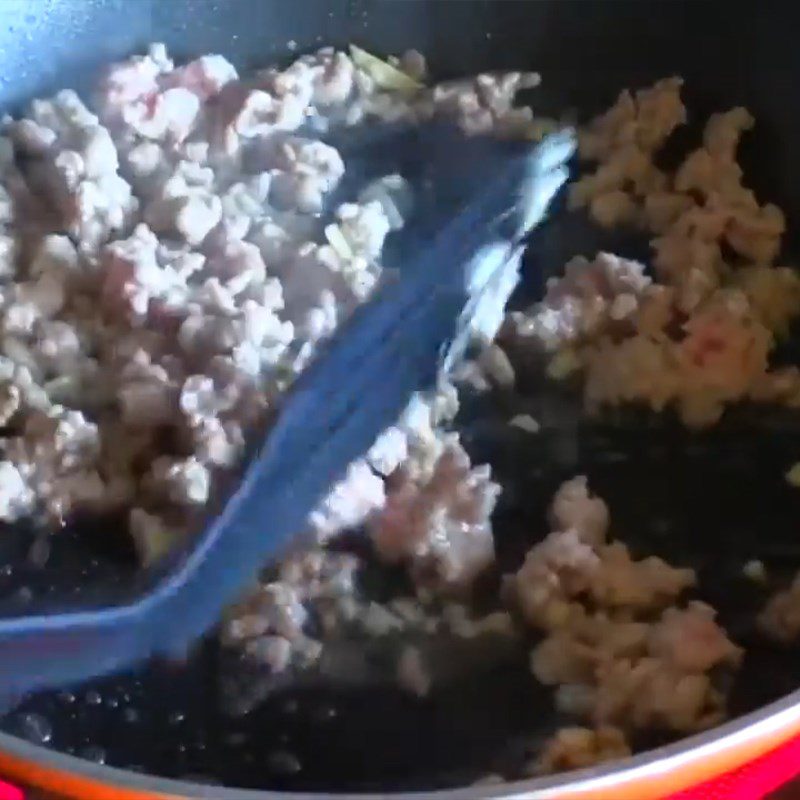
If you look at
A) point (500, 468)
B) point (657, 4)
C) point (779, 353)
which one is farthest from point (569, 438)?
point (657, 4)

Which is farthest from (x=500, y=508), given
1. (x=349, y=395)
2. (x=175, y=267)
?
(x=175, y=267)

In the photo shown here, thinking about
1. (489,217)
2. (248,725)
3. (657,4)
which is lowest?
(248,725)

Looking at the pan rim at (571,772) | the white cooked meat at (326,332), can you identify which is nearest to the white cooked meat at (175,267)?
the white cooked meat at (326,332)

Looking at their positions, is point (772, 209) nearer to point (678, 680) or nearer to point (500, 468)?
point (500, 468)

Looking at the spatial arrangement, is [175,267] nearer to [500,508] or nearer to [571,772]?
[500,508]

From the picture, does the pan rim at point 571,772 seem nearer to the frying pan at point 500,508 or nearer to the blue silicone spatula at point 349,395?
the frying pan at point 500,508

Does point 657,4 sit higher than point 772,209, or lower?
higher

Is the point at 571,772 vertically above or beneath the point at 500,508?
above

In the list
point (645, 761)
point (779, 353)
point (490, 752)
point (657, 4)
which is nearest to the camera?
point (645, 761)

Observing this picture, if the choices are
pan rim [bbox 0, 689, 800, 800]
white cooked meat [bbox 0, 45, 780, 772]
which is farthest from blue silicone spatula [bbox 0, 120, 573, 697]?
pan rim [bbox 0, 689, 800, 800]
